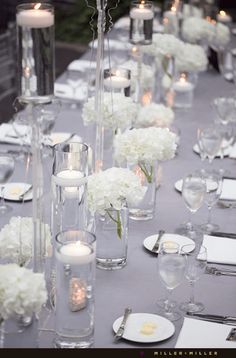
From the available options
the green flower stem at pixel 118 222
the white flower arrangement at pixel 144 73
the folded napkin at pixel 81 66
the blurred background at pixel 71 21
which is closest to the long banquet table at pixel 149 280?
the green flower stem at pixel 118 222

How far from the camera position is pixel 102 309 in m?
2.39

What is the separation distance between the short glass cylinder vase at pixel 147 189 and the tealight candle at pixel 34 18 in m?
0.95

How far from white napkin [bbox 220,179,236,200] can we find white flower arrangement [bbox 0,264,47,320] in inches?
54.2

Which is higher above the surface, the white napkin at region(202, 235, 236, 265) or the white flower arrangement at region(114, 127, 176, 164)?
the white flower arrangement at region(114, 127, 176, 164)

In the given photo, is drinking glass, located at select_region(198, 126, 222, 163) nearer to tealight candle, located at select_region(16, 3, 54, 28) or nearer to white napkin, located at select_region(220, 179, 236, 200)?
white napkin, located at select_region(220, 179, 236, 200)

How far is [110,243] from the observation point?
2654 mm

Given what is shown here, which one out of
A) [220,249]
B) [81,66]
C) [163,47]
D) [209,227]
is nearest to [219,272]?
[220,249]

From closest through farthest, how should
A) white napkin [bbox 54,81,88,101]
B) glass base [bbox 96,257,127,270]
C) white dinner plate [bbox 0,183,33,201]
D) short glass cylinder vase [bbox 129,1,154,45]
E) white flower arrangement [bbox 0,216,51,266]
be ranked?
white flower arrangement [bbox 0,216,51,266] → glass base [bbox 96,257,127,270] → white dinner plate [bbox 0,183,33,201] → short glass cylinder vase [bbox 129,1,154,45] → white napkin [bbox 54,81,88,101]

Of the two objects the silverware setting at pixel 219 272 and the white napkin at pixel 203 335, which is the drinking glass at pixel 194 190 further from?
the white napkin at pixel 203 335

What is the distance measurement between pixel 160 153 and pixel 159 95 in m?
1.61

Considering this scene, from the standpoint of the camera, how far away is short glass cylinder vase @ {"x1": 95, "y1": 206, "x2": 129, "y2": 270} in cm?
264

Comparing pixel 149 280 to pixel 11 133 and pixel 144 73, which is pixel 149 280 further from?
pixel 144 73

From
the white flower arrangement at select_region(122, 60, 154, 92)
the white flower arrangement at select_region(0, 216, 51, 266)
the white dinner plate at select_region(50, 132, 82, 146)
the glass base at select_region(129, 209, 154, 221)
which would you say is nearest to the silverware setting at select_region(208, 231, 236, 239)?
the glass base at select_region(129, 209, 154, 221)

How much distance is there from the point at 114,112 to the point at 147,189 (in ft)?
1.48
